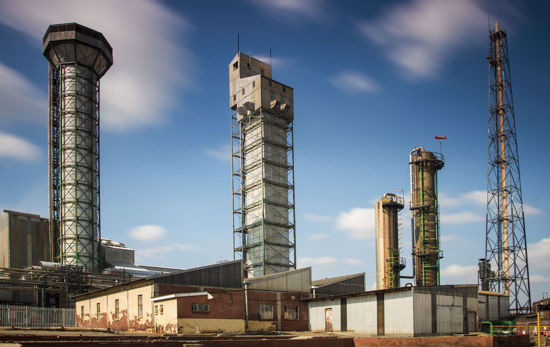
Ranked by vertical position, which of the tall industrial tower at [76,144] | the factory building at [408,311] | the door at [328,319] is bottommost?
the door at [328,319]

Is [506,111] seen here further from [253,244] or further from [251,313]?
[251,313]

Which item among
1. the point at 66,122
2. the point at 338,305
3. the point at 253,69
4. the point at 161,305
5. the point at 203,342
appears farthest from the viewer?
the point at 253,69

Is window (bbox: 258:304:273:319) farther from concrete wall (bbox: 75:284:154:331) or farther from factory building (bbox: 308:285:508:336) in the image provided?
concrete wall (bbox: 75:284:154:331)

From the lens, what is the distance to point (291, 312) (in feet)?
118

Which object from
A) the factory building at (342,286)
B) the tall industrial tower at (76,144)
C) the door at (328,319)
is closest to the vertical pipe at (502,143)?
the factory building at (342,286)

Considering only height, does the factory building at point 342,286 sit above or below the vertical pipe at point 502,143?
below

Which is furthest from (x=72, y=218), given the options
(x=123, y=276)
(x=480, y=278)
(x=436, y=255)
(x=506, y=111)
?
(x=506, y=111)

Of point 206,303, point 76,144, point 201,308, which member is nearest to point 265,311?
point 206,303

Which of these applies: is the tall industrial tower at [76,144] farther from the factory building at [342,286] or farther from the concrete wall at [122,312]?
the factory building at [342,286]

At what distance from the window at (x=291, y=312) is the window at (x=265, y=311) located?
5.11ft

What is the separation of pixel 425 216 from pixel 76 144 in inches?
1574

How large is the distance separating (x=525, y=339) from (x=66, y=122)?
51.3 m

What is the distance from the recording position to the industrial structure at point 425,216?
4928 centimetres

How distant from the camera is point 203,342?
20.3 m
